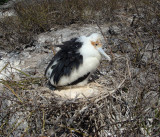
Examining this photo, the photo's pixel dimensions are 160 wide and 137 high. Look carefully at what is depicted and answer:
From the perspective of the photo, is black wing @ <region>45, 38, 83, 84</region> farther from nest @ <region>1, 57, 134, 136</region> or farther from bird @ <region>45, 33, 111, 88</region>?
nest @ <region>1, 57, 134, 136</region>

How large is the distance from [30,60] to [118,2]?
2.67m

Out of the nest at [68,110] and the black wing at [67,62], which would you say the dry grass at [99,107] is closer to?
the nest at [68,110]

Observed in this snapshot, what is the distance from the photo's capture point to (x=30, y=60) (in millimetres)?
3082

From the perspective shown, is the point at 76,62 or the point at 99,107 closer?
the point at 99,107

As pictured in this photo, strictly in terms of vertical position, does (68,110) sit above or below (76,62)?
below

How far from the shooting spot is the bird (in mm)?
1967

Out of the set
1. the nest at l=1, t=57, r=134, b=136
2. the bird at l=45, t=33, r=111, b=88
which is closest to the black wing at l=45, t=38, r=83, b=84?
the bird at l=45, t=33, r=111, b=88

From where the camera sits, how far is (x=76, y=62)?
6.44ft

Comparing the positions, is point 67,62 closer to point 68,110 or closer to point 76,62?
point 76,62

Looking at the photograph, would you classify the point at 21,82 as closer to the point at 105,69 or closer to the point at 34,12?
the point at 105,69

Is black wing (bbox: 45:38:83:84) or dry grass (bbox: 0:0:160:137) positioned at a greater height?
black wing (bbox: 45:38:83:84)

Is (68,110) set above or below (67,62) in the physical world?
below

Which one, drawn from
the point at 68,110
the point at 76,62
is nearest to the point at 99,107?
the point at 68,110

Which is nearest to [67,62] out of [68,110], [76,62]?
[76,62]
